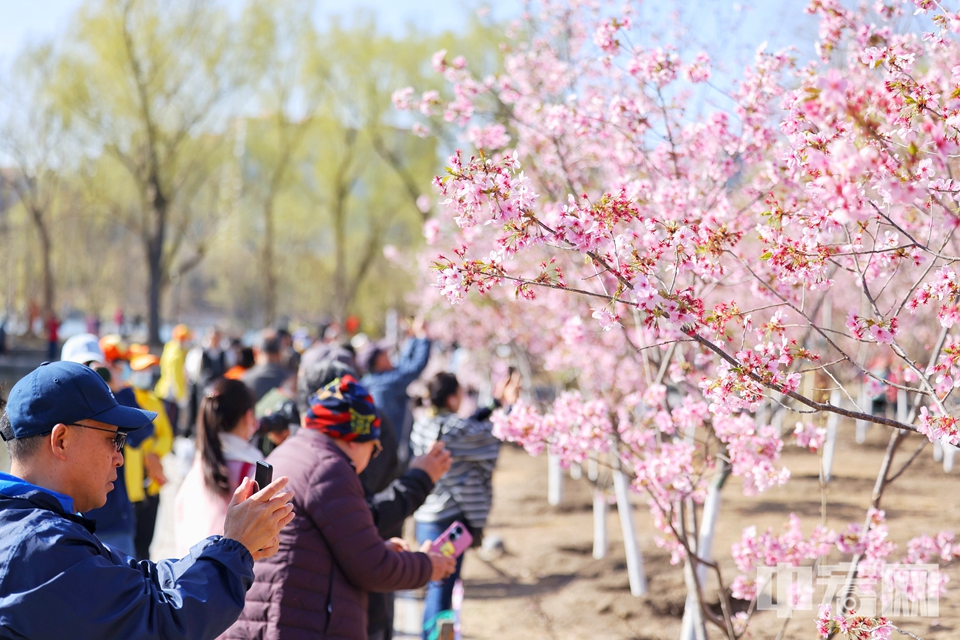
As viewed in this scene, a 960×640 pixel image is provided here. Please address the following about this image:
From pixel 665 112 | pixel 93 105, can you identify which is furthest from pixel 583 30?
pixel 93 105

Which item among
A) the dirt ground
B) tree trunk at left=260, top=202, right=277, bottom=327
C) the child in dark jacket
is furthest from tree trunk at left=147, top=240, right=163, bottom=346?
the child in dark jacket

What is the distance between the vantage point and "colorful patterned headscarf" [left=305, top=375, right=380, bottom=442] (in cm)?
317

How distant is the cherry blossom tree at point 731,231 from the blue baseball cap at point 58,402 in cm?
93

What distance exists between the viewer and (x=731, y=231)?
135 inches

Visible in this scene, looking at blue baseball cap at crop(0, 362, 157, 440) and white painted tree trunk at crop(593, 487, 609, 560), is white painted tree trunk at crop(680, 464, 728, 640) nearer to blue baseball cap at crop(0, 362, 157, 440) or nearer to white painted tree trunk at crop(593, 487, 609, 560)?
white painted tree trunk at crop(593, 487, 609, 560)

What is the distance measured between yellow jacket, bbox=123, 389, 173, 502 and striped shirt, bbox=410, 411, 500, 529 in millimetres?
1637

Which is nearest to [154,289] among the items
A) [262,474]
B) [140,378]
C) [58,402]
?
[140,378]

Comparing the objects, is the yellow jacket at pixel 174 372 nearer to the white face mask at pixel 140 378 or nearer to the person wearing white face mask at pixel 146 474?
the white face mask at pixel 140 378

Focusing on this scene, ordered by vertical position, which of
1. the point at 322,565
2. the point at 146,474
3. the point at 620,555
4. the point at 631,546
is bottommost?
the point at 620,555

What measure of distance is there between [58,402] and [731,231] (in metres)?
2.52

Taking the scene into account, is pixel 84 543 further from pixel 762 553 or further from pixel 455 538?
pixel 762 553

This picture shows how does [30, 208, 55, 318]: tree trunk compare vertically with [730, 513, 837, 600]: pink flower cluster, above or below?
above

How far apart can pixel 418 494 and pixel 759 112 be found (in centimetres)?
249

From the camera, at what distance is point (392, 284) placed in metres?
39.8
